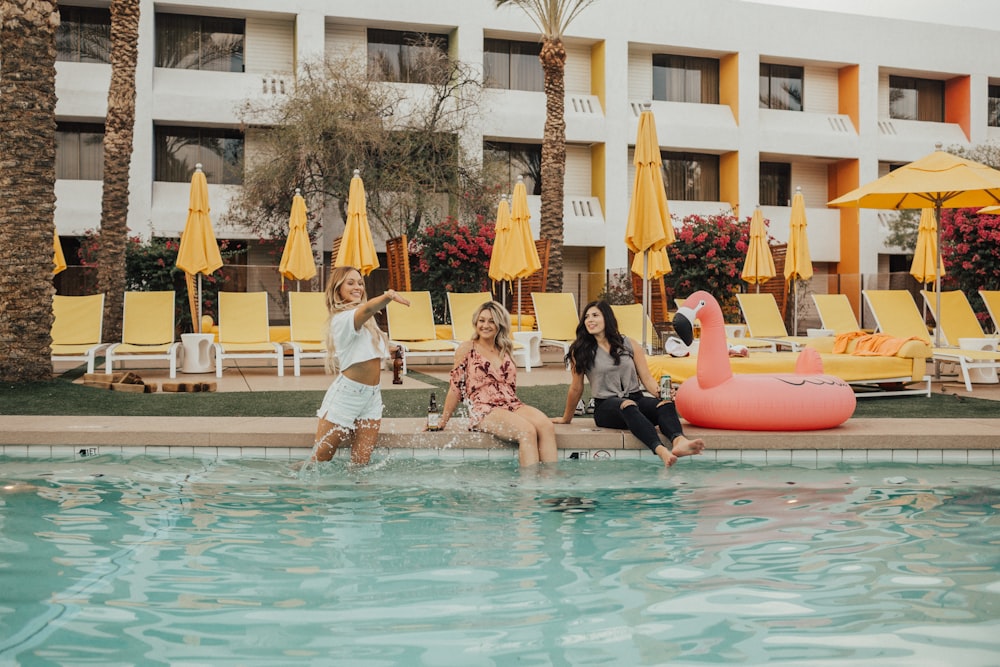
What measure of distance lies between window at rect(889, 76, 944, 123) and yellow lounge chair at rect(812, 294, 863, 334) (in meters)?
18.5

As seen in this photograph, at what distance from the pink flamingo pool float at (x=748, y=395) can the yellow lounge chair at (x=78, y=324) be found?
315 inches

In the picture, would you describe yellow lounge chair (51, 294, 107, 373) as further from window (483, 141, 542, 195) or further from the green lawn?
window (483, 141, 542, 195)

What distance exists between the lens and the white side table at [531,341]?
1277 centimetres

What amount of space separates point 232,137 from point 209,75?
161 centimetres

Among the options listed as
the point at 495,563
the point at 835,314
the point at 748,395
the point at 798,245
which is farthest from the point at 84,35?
the point at 495,563

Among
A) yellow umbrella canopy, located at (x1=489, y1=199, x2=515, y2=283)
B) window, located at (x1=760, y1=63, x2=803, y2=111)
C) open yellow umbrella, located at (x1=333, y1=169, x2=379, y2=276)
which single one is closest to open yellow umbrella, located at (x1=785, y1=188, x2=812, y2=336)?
yellow umbrella canopy, located at (x1=489, y1=199, x2=515, y2=283)

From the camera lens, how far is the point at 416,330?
12.9 metres

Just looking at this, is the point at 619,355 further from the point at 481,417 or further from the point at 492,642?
the point at 492,642

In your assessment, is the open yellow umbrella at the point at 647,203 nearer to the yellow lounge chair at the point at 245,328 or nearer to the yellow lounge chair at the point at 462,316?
the yellow lounge chair at the point at 462,316

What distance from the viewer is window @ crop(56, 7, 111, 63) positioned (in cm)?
2175

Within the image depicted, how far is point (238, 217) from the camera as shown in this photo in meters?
21.8

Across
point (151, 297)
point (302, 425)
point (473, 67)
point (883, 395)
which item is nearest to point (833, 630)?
point (302, 425)

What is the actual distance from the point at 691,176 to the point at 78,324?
1965 centimetres

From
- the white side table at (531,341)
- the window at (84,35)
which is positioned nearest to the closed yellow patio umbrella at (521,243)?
the white side table at (531,341)
